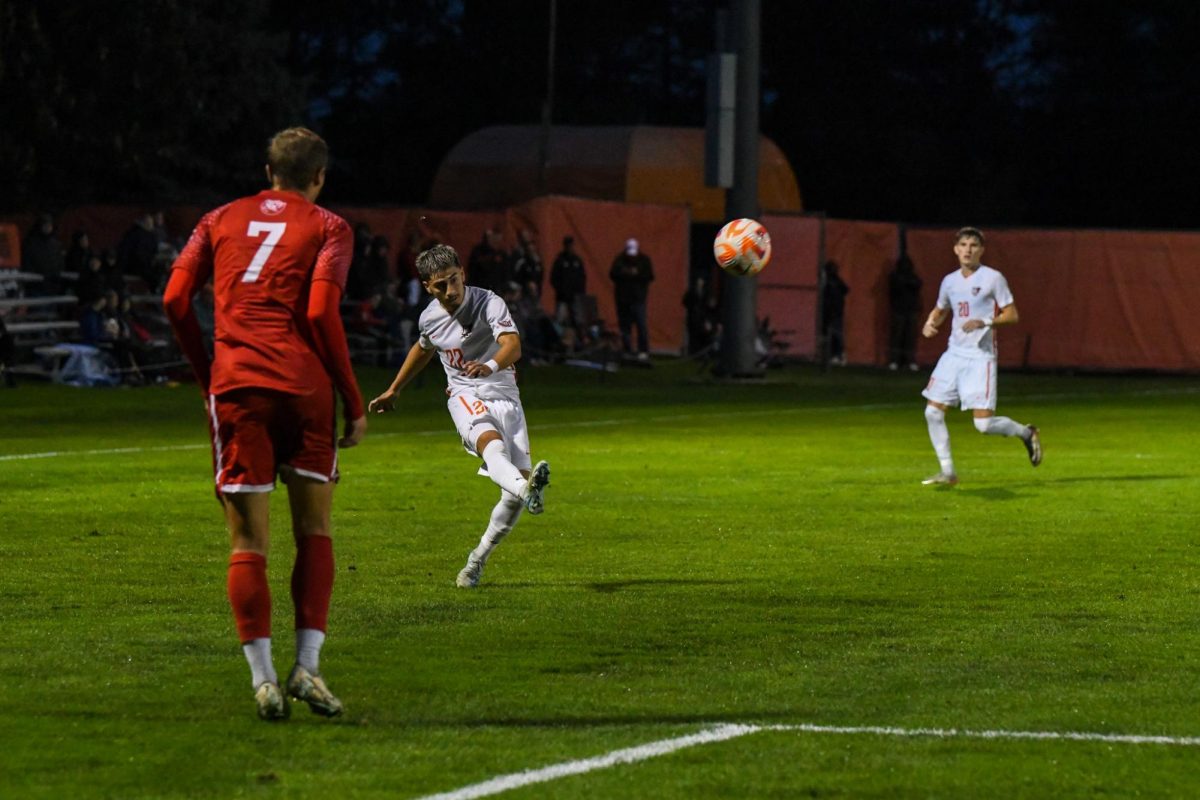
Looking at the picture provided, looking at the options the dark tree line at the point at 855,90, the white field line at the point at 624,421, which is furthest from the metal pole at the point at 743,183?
the dark tree line at the point at 855,90

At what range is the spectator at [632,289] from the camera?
3647cm

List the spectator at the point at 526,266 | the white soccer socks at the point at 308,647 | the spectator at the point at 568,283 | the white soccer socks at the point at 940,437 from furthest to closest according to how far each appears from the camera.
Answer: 1. the spectator at the point at 568,283
2. the spectator at the point at 526,266
3. the white soccer socks at the point at 940,437
4. the white soccer socks at the point at 308,647

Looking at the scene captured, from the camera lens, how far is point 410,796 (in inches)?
264

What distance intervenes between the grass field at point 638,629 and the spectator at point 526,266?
14281 millimetres

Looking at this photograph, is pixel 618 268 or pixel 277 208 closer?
pixel 277 208

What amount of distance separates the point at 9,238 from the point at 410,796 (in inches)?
1087

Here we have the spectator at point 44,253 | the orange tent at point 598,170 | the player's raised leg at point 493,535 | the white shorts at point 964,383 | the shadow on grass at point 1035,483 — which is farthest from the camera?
the orange tent at point 598,170

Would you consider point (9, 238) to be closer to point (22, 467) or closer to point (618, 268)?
point (618, 268)

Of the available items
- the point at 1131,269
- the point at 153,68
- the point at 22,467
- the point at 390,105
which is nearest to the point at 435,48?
the point at 390,105

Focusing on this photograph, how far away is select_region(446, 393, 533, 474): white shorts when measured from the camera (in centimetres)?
1197

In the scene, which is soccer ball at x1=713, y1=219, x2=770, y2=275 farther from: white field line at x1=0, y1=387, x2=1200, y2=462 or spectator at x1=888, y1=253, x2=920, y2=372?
spectator at x1=888, y1=253, x2=920, y2=372

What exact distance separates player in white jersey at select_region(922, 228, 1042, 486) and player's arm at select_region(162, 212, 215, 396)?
10.6 meters

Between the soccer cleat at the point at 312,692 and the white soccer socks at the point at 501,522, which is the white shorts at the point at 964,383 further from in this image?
the soccer cleat at the point at 312,692

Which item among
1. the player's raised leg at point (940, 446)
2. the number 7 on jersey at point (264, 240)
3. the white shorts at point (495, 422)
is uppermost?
the number 7 on jersey at point (264, 240)
